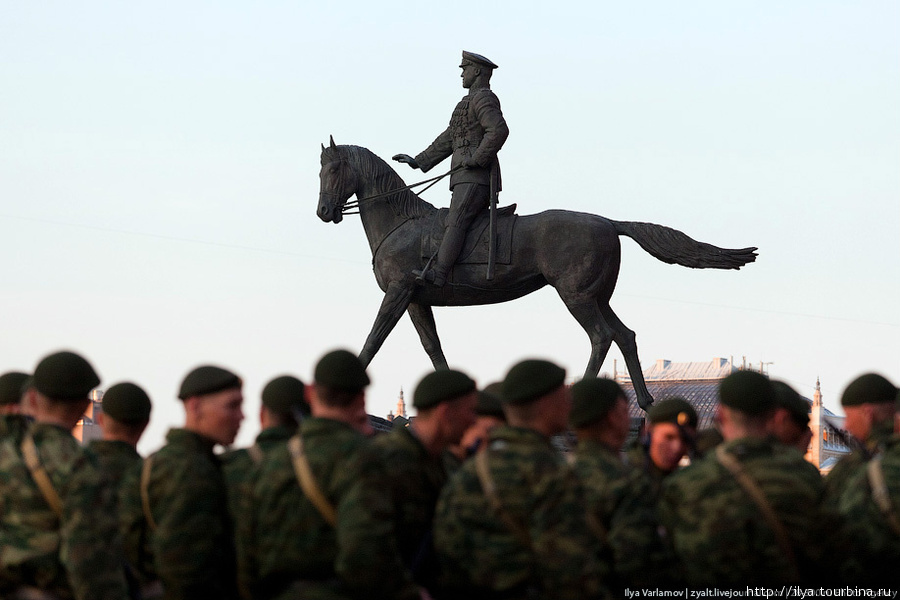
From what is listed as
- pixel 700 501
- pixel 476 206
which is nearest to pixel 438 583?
pixel 700 501

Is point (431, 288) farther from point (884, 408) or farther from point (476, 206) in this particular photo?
point (884, 408)

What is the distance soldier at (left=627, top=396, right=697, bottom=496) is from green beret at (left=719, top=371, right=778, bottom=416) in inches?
41.9

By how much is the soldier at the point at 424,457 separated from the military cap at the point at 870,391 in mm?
2259

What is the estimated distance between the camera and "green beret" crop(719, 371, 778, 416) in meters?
5.77

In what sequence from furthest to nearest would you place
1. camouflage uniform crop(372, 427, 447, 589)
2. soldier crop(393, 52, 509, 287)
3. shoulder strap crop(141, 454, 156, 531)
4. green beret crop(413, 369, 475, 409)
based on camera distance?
soldier crop(393, 52, 509, 287) < shoulder strap crop(141, 454, 156, 531) < green beret crop(413, 369, 475, 409) < camouflage uniform crop(372, 427, 447, 589)

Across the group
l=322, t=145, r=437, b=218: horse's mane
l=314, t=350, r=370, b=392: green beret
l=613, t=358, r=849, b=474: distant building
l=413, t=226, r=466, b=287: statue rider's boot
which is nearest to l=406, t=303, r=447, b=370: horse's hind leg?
l=413, t=226, r=466, b=287: statue rider's boot

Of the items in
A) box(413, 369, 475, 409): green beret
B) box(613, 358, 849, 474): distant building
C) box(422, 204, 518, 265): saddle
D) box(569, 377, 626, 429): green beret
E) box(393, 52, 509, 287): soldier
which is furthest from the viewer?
box(613, 358, 849, 474): distant building

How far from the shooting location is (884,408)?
7.21 metres

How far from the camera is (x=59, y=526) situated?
569 cm

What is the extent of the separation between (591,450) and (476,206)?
11384 mm

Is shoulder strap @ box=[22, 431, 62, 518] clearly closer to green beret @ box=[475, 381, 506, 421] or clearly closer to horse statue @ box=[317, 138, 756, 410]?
green beret @ box=[475, 381, 506, 421]

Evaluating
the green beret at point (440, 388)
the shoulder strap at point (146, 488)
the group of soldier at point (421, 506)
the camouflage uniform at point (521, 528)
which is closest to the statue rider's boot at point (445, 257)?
the group of soldier at point (421, 506)

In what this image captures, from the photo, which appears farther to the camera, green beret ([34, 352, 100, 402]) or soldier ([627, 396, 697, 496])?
soldier ([627, 396, 697, 496])

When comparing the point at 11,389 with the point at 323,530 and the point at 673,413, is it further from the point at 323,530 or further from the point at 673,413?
the point at 673,413
